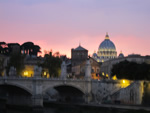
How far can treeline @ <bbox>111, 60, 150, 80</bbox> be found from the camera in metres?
74.9

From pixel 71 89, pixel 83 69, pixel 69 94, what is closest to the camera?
pixel 71 89

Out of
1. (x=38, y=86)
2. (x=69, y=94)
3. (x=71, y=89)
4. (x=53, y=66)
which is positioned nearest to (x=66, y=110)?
(x=38, y=86)

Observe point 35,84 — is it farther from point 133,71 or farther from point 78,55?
point 78,55

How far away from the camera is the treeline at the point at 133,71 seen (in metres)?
74.9

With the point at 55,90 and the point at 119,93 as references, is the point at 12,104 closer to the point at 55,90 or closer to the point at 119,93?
the point at 55,90

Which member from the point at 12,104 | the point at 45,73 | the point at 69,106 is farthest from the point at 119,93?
the point at 45,73

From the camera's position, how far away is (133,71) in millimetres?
77875

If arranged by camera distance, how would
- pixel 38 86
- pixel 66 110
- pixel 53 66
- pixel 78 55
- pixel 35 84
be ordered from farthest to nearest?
1. pixel 78 55
2. pixel 53 66
3. pixel 38 86
4. pixel 35 84
5. pixel 66 110

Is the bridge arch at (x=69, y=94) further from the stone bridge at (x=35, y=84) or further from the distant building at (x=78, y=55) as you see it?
the distant building at (x=78, y=55)

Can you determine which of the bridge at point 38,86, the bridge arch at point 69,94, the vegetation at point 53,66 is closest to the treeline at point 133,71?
the bridge at point 38,86

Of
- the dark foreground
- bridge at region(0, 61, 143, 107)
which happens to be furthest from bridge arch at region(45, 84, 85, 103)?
the dark foreground

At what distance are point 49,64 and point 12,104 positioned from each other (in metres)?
19.9

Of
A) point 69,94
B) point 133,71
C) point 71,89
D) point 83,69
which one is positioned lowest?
point 69,94

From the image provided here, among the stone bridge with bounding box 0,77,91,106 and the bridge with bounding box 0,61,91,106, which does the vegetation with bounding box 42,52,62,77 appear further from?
the stone bridge with bounding box 0,77,91,106
